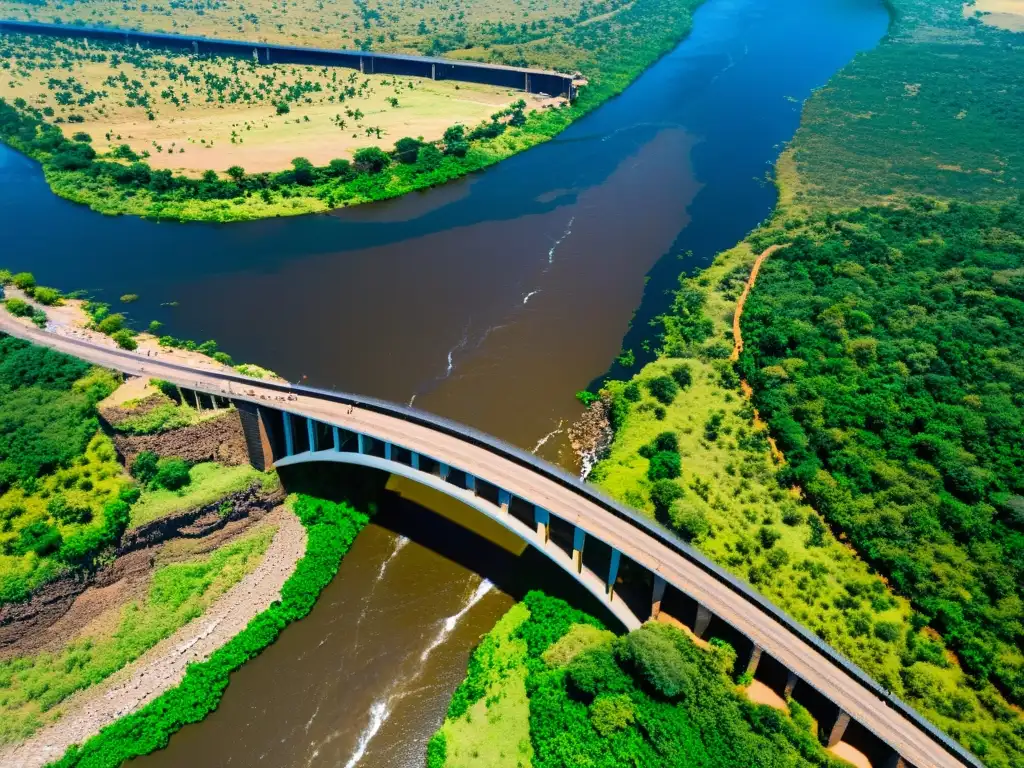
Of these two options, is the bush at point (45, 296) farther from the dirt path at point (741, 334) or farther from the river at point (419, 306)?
the dirt path at point (741, 334)

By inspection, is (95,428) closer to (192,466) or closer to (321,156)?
(192,466)

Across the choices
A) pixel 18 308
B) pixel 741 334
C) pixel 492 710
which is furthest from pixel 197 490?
pixel 741 334

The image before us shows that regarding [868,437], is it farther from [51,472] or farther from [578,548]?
[51,472]

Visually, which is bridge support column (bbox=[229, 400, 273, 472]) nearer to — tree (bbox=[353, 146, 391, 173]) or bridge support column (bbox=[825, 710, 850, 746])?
bridge support column (bbox=[825, 710, 850, 746])

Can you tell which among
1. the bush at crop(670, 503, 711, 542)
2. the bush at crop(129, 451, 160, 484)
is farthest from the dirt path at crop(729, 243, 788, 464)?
the bush at crop(129, 451, 160, 484)

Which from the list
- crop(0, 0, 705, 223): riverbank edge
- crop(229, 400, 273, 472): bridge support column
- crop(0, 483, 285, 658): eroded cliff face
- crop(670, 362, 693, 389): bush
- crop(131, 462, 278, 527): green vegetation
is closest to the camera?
crop(0, 483, 285, 658): eroded cliff face
